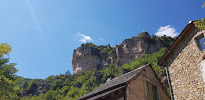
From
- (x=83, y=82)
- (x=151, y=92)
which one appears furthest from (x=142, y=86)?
(x=83, y=82)

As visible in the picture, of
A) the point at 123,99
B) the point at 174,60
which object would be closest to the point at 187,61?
the point at 174,60

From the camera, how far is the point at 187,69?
754 cm

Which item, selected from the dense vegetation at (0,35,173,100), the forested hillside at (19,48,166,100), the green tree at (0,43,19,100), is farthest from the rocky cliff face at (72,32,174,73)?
the green tree at (0,43,19,100)

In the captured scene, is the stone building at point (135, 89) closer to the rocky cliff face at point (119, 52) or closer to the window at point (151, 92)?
the window at point (151, 92)

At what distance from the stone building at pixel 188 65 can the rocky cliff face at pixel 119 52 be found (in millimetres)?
49326

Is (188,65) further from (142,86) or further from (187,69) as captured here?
(142,86)

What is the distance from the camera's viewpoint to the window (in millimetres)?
8155

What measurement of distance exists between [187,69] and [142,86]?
2270 millimetres

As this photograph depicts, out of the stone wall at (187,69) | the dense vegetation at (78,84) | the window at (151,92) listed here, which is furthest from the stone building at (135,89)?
the dense vegetation at (78,84)

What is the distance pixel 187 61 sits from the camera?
7652 mm

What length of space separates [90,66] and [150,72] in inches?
2522

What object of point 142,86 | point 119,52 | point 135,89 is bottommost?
point 135,89

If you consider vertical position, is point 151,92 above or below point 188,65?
below

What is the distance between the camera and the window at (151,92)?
815cm
